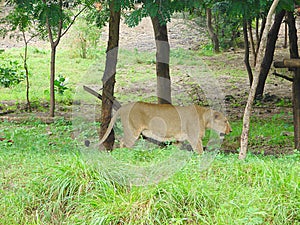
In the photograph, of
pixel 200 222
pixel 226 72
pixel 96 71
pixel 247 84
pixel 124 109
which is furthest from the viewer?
pixel 226 72

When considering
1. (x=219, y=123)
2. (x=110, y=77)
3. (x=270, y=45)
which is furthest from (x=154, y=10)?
(x=270, y=45)

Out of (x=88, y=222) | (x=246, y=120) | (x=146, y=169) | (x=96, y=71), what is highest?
(x=96, y=71)

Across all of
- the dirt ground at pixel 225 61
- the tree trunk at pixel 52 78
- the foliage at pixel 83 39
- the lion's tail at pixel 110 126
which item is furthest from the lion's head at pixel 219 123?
the foliage at pixel 83 39

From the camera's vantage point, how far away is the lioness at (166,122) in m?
8.43

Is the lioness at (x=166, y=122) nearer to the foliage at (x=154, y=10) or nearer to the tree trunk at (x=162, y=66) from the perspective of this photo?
the foliage at (x=154, y=10)

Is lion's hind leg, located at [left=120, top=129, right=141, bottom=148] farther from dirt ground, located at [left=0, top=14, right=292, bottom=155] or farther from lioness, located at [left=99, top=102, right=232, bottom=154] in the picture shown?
dirt ground, located at [left=0, top=14, right=292, bottom=155]

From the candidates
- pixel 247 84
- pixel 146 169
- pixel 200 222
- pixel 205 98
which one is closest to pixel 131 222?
pixel 200 222

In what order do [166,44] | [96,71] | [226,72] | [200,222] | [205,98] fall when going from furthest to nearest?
1. [226,72]
2. [205,98]
3. [96,71]
4. [166,44]
5. [200,222]

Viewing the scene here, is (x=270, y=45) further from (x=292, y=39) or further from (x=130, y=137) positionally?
(x=130, y=137)

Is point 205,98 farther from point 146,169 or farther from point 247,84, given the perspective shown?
point 146,169

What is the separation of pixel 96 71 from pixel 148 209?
6.57 m

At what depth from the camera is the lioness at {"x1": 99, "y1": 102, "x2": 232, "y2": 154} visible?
8.43 meters

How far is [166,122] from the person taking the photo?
8453mm

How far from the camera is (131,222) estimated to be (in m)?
5.12
